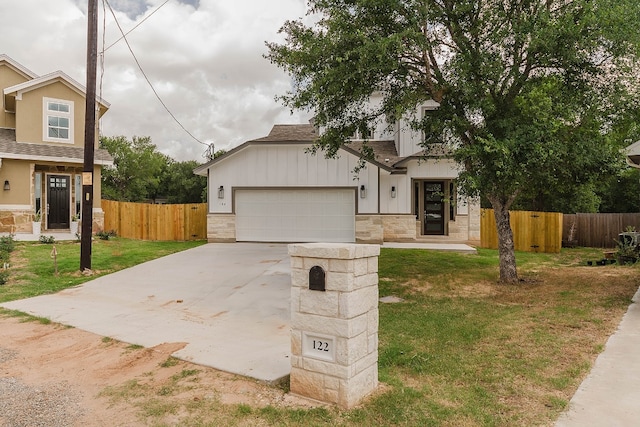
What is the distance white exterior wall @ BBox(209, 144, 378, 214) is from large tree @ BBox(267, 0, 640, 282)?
7.16 m

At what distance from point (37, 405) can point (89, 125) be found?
8.01m

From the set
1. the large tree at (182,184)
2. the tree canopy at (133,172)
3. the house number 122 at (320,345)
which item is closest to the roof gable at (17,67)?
the house number 122 at (320,345)

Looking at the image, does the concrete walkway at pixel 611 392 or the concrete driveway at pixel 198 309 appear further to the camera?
the concrete driveway at pixel 198 309

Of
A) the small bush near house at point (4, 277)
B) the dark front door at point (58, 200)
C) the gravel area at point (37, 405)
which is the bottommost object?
the gravel area at point (37, 405)

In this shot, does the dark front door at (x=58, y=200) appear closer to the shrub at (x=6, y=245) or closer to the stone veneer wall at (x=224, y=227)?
the shrub at (x=6, y=245)

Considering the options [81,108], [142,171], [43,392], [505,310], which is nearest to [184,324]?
[43,392]

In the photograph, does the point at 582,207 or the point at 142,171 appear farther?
the point at 142,171

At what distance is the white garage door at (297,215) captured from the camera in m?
16.5

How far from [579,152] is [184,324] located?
24.8 ft

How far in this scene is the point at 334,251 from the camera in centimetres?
362

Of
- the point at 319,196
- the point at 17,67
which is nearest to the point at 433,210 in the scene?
the point at 319,196

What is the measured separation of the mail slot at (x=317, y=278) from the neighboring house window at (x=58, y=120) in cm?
1645

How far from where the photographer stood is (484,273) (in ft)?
34.8

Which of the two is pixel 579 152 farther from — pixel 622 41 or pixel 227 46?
pixel 227 46
